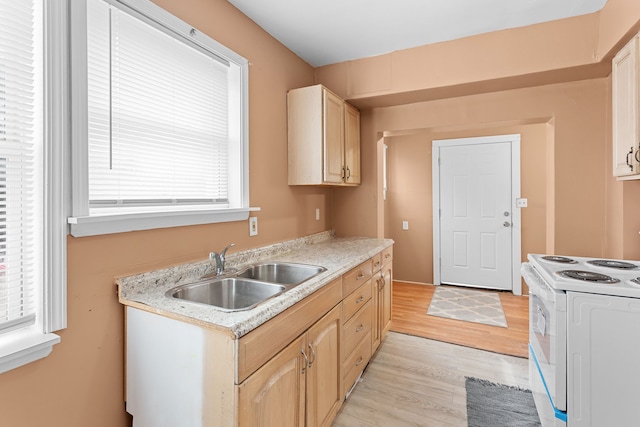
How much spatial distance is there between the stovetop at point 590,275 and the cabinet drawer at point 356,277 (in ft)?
3.42

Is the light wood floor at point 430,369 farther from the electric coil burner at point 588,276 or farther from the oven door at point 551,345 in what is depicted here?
the electric coil burner at point 588,276

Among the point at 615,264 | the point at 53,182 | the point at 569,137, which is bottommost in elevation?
the point at 615,264

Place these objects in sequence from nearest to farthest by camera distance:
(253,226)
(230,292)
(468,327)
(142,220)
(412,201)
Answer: (142,220) < (230,292) < (253,226) < (468,327) < (412,201)

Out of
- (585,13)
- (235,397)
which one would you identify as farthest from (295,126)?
(585,13)

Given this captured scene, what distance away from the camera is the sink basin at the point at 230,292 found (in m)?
1.56

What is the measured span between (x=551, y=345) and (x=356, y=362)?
3.65 ft

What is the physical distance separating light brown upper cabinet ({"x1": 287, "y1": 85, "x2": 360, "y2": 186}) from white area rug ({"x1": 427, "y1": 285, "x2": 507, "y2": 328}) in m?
2.07

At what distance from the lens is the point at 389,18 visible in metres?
2.21

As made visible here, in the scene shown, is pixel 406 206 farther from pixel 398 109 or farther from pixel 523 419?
pixel 523 419

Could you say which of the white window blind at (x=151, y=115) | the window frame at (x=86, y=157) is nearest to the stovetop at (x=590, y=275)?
the window frame at (x=86, y=157)

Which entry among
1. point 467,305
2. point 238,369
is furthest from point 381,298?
point 238,369

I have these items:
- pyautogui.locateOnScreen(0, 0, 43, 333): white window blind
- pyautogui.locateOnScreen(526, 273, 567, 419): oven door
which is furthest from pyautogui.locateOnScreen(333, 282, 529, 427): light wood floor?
pyautogui.locateOnScreen(0, 0, 43, 333): white window blind

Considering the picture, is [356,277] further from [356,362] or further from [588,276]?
[588,276]

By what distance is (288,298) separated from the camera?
4.33 ft
